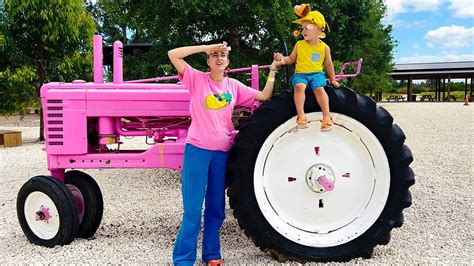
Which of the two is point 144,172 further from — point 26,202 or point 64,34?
point 64,34

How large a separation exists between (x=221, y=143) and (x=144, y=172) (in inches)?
195

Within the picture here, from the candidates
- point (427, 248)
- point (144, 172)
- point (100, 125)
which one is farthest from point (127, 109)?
point (144, 172)

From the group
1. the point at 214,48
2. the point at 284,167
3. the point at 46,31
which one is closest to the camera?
the point at 214,48

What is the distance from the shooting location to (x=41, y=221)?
12.2ft

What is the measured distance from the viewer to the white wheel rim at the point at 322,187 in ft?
10.6

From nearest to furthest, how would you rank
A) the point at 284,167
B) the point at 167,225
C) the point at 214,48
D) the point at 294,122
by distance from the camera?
1. the point at 214,48
2. the point at 294,122
3. the point at 284,167
4. the point at 167,225

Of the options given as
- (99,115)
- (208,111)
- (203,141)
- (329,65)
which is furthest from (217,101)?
(99,115)

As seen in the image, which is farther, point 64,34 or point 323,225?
point 64,34

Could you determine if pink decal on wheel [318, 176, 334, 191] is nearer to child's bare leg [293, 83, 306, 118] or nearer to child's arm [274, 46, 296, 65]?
child's bare leg [293, 83, 306, 118]

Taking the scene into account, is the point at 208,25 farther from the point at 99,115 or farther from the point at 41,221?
the point at 41,221

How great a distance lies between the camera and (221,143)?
302 cm

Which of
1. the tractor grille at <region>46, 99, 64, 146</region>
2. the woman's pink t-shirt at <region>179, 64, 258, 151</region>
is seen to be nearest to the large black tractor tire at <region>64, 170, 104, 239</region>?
the tractor grille at <region>46, 99, 64, 146</region>

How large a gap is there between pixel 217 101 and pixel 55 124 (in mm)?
1498

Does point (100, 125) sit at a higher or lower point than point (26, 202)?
higher
